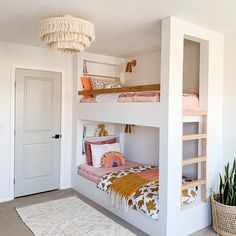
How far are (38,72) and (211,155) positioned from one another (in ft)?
9.38

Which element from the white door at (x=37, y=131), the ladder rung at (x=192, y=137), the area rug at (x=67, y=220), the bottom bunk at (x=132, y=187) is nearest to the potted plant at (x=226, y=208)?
the bottom bunk at (x=132, y=187)

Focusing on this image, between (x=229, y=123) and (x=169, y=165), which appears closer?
(x=169, y=165)

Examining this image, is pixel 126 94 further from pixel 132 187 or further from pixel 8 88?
pixel 8 88

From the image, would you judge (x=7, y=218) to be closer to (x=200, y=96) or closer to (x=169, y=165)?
(x=169, y=165)

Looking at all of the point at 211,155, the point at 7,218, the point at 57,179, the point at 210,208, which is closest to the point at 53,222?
the point at 7,218

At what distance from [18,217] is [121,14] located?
274cm

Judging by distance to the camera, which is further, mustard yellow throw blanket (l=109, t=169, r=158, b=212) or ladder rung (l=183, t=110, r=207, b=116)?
mustard yellow throw blanket (l=109, t=169, r=158, b=212)

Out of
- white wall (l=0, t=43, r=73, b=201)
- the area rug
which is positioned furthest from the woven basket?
white wall (l=0, t=43, r=73, b=201)

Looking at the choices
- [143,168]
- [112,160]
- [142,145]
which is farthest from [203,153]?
[112,160]

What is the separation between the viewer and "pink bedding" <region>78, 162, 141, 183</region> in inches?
137

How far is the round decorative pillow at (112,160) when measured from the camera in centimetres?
383

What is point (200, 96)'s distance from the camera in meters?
2.87

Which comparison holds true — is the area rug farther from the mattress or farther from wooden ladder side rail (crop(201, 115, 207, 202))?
the mattress

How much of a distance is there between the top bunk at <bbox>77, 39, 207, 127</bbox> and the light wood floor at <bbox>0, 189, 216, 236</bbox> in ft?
4.08
